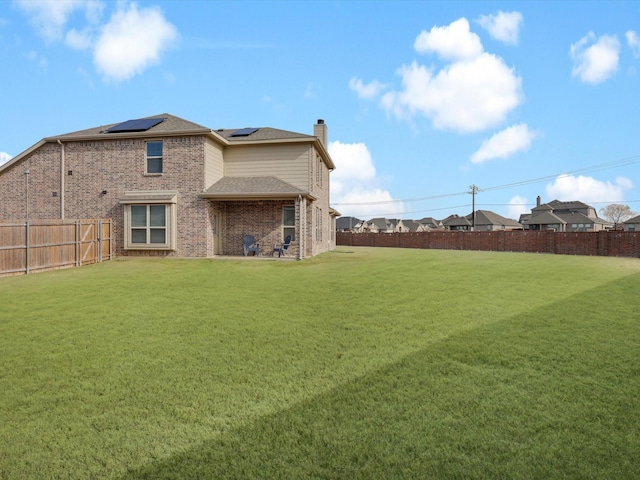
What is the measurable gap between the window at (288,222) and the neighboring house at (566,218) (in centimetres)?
5790

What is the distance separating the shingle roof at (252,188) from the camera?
1669 centimetres

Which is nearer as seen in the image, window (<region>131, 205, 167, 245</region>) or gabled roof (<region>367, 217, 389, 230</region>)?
window (<region>131, 205, 167, 245</region>)

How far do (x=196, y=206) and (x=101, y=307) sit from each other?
33.7ft

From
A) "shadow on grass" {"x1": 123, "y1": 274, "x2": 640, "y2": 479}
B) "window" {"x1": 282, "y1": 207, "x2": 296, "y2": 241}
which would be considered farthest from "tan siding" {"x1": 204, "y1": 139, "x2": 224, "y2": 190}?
"shadow on grass" {"x1": 123, "y1": 274, "x2": 640, "y2": 479}

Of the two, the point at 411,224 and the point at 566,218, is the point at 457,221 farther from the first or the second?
the point at 411,224

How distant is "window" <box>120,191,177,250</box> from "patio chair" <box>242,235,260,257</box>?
2.97 meters

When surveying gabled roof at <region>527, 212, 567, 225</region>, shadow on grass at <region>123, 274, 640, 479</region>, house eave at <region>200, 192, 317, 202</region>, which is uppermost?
gabled roof at <region>527, 212, 567, 225</region>

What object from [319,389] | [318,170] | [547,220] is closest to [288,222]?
[318,170]

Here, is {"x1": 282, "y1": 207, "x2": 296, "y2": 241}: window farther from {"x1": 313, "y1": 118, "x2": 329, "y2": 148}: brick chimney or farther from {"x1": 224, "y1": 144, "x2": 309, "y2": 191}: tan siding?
{"x1": 313, "y1": 118, "x2": 329, "y2": 148}: brick chimney

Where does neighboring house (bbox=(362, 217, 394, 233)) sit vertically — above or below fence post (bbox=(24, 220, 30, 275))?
above

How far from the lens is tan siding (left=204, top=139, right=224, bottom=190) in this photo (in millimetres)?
17188

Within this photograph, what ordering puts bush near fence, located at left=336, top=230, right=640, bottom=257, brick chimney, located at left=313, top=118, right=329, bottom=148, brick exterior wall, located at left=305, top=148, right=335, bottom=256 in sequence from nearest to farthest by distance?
1. brick exterior wall, located at left=305, top=148, right=335, bottom=256
2. brick chimney, located at left=313, top=118, right=329, bottom=148
3. bush near fence, located at left=336, top=230, right=640, bottom=257

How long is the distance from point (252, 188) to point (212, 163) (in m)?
2.19

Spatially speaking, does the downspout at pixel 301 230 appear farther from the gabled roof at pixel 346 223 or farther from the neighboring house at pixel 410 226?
the neighboring house at pixel 410 226
